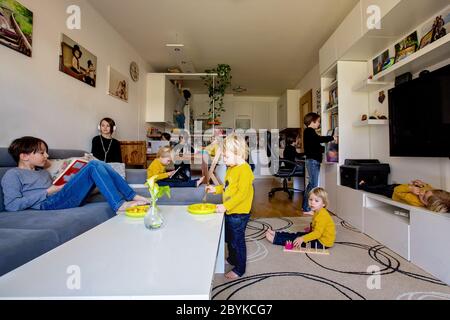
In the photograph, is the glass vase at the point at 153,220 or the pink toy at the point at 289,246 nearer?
the glass vase at the point at 153,220

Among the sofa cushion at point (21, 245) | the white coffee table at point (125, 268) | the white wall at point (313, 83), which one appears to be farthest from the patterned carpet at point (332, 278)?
the white wall at point (313, 83)

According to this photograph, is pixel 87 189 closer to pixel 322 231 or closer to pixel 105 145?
pixel 105 145

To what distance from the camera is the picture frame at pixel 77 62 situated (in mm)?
2223

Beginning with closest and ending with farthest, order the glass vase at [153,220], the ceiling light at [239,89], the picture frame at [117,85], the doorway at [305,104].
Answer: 1. the glass vase at [153,220]
2. the picture frame at [117,85]
3. the doorway at [305,104]
4. the ceiling light at [239,89]

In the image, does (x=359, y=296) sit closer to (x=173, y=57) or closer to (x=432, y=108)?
(x=432, y=108)

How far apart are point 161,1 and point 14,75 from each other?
1.59m

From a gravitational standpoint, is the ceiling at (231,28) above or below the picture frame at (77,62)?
above

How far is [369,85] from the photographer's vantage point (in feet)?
7.92

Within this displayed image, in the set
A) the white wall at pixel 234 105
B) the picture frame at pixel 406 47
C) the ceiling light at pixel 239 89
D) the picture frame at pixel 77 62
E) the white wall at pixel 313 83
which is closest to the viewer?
the picture frame at pixel 406 47

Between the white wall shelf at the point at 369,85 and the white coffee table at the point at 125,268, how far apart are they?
2.32 metres

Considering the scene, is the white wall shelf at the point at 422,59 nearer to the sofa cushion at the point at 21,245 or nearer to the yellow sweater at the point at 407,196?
the yellow sweater at the point at 407,196

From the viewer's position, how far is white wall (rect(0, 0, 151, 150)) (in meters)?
1.75

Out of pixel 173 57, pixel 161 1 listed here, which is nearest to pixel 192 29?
pixel 161 1

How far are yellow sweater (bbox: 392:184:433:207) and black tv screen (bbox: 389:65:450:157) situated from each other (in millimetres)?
281
